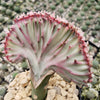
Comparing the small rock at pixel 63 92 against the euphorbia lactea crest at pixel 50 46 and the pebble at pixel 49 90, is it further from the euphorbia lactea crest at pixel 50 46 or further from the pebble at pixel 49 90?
the euphorbia lactea crest at pixel 50 46

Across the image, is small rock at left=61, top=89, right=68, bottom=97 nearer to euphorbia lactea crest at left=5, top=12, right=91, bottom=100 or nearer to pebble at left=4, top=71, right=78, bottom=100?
pebble at left=4, top=71, right=78, bottom=100

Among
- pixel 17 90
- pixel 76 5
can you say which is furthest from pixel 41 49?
pixel 76 5

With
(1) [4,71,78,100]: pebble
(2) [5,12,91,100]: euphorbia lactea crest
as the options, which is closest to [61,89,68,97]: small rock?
(1) [4,71,78,100]: pebble

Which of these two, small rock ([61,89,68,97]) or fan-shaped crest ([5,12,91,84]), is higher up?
fan-shaped crest ([5,12,91,84])

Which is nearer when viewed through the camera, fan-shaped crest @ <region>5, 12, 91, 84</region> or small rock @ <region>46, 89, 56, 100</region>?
fan-shaped crest @ <region>5, 12, 91, 84</region>

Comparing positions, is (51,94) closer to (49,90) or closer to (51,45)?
(49,90)

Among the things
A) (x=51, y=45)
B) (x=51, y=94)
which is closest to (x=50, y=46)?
(x=51, y=45)

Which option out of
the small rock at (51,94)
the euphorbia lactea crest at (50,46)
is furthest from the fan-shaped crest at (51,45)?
the small rock at (51,94)

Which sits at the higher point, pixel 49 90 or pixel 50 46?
pixel 50 46

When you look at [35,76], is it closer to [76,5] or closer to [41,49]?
[41,49]
